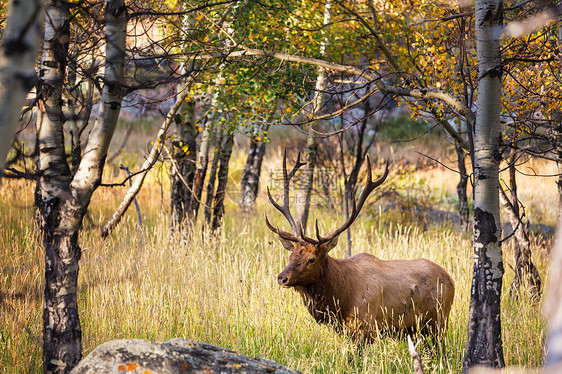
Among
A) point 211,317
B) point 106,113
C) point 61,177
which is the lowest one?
point 211,317

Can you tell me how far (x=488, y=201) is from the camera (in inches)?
158

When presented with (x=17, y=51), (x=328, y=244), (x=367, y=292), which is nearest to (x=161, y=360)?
(x=17, y=51)

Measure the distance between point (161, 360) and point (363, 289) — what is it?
9.40 feet

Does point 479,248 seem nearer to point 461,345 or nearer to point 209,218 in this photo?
point 461,345

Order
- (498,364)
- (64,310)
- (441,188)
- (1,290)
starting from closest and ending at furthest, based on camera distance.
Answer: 1. (64,310)
2. (498,364)
3. (1,290)
4. (441,188)

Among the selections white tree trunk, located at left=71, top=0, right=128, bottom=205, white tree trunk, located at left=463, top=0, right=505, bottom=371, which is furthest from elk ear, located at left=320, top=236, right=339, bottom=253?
white tree trunk, located at left=71, top=0, right=128, bottom=205

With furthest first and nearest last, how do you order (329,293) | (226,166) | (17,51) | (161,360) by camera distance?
(226,166)
(329,293)
(161,360)
(17,51)

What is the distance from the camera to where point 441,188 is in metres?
18.5

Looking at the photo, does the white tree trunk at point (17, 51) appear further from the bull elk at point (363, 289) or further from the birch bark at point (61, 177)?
the bull elk at point (363, 289)

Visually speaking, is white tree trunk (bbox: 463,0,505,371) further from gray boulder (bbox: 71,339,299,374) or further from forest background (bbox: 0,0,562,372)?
gray boulder (bbox: 71,339,299,374)

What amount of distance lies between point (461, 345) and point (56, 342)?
362 cm

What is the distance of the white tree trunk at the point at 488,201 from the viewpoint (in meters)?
4.02

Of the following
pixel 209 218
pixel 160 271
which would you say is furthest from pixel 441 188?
pixel 160 271

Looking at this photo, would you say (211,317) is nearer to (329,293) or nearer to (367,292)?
(329,293)
